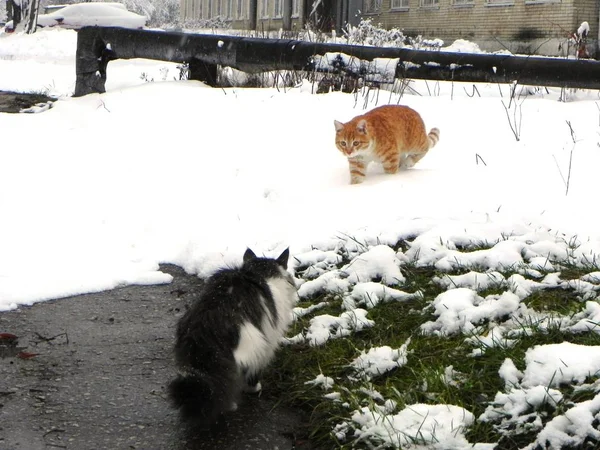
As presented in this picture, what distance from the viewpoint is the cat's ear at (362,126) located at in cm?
639

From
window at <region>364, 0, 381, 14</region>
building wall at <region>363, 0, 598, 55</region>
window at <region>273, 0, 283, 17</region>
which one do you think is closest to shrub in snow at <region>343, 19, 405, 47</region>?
building wall at <region>363, 0, 598, 55</region>

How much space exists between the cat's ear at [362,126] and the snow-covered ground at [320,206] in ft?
1.46

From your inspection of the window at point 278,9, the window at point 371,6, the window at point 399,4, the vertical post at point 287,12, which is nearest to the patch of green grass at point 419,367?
the window at point 399,4

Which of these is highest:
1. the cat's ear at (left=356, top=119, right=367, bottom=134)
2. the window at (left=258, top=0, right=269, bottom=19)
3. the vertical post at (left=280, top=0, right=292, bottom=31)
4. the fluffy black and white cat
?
the window at (left=258, top=0, right=269, bottom=19)

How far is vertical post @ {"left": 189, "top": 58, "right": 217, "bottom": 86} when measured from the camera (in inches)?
401

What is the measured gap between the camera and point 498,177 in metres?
6.29

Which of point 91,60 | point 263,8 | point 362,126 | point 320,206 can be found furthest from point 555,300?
point 263,8

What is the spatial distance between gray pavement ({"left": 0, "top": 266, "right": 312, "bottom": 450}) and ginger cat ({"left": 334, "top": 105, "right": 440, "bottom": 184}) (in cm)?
209

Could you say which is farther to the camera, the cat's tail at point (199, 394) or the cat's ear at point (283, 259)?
the cat's ear at point (283, 259)

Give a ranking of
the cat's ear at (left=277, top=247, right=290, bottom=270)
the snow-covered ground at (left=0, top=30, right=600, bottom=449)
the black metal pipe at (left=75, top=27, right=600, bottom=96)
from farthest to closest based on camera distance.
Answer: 1. the black metal pipe at (left=75, top=27, right=600, bottom=96)
2. the cat's ear at (left=277, top=247, right=290, bottom=270)
3. the snow-covered ground at (left=0, top=30, right=600, bottom=449)

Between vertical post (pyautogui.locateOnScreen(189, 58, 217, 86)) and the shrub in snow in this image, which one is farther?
the shrub in snow

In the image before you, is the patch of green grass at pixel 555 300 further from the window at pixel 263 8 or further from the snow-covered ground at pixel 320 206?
the window at pixel 263 8

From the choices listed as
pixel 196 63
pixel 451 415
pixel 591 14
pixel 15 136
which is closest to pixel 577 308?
pixel 451 415

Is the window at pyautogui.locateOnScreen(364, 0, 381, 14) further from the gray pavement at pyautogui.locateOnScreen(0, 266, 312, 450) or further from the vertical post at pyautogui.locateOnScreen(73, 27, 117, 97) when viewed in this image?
the gray pavement at pyautogui.locateOnScreen(0, 266, 312, 450)
